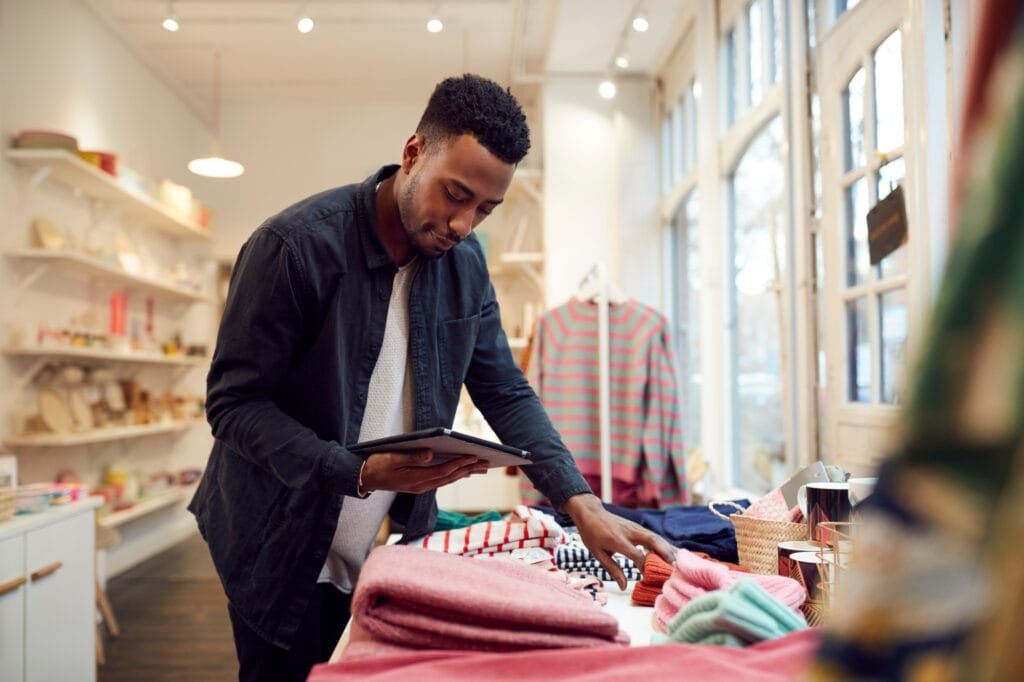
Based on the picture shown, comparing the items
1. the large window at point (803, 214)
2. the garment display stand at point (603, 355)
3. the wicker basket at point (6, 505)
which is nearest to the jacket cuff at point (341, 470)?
the large window at point (803, 214)

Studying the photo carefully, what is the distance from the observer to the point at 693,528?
155cm

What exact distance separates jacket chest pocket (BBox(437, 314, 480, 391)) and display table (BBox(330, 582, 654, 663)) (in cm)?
48

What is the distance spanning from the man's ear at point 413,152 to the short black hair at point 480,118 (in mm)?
15

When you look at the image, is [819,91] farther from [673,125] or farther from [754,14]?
[673,125]

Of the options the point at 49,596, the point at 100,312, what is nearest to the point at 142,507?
the point at 100,312

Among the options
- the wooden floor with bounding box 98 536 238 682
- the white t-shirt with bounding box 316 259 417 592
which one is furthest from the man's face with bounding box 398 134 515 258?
the wooden floor with bounding box 98 536 238 682

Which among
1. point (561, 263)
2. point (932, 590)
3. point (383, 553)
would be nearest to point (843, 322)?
point (383, 553)

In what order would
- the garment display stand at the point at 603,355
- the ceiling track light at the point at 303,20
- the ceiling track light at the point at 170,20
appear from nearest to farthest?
the garment display stand at the point at 603,355, the ceiling track light at the point at 303,20, the ceiling track light at the point at 170,20

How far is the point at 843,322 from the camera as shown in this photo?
262 centimetres

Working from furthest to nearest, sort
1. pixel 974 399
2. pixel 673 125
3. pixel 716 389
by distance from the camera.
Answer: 1. pixel 673 125
2. pixel 716 389
3. pixel 974 399

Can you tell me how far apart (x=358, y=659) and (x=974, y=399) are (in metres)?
0.66

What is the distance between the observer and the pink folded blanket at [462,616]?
0.82 m

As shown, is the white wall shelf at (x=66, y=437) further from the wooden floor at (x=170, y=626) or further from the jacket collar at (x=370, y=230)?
the jacket collar at (x=370, y=230)

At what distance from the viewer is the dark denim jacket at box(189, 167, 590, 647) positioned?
1.33m
